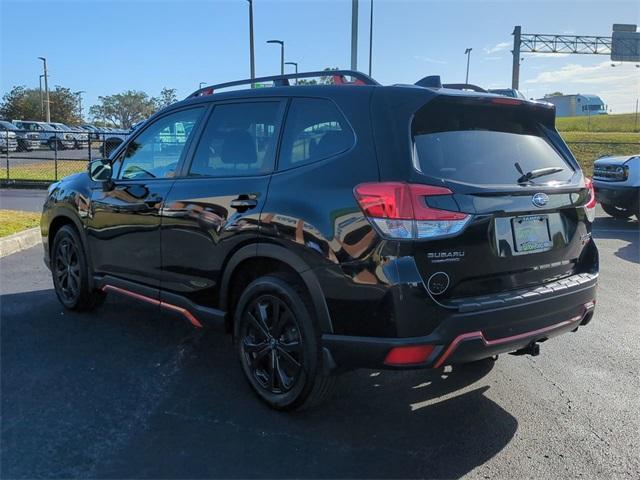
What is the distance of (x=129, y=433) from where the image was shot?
10.6 ft

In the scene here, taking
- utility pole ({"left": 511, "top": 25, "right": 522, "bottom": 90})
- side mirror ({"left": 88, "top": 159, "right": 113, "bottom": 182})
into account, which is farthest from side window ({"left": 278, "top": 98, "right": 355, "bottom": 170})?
utility pole ({"left": 511, "top": 25, "right": 522, "bottom": 90})

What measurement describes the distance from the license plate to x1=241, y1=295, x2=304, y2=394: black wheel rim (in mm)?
1321

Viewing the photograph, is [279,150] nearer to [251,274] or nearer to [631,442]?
[251,274]

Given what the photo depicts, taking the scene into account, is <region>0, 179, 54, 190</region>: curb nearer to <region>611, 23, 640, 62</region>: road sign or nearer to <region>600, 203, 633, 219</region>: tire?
<region>600, 203, 633, 219</region>: tire

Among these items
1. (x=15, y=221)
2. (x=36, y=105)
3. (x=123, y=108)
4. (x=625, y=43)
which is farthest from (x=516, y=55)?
(x=123, y=108)

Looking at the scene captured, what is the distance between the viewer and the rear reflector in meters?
2.87

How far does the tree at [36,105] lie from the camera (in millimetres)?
69812

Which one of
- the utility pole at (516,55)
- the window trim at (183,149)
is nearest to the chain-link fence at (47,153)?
the window trim at (183,149)

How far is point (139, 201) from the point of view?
4.41 m

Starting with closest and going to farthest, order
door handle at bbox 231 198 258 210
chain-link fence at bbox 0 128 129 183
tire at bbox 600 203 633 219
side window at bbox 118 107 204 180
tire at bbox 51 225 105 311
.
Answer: door handle at bbox 231 198 258 210 → side window at bbox 118 107 204 180 → tire at bbox 51 225 105 311 → tire at bbox 600 203 633 219 → chain-link fence at bbox 0 128 129 183

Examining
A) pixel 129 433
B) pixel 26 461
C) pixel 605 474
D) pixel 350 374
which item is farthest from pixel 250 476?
pixel 605 474

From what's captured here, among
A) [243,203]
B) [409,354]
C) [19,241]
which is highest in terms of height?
[243,203]

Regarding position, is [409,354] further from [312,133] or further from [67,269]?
[67,269]

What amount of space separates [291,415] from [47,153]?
3466 centimetres
